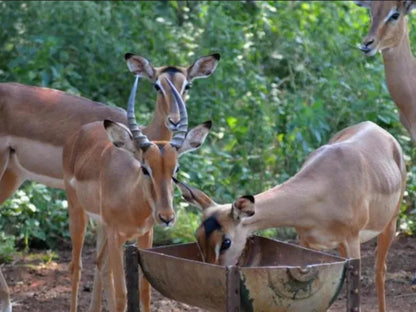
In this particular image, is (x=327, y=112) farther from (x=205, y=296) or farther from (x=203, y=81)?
(x=205, y=296)

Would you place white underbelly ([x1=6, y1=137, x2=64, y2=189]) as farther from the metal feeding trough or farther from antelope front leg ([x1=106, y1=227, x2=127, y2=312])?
the metal feeding trough

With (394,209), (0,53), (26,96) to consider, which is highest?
(394,209)

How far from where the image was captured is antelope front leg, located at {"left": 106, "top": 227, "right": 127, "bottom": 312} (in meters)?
6.23

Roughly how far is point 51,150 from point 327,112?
324cm

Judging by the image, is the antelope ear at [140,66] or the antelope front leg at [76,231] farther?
the antelope ear at [140,66]

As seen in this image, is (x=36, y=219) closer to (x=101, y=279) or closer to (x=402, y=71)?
(x=101, y=279)

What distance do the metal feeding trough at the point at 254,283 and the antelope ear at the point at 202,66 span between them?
124 inches

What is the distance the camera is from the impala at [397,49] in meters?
8.54

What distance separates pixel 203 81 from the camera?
10188mm

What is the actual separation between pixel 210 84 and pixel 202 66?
1.88m

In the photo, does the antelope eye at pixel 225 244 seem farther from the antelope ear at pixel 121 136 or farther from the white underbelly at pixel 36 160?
the white underbelly at pixel 36 160

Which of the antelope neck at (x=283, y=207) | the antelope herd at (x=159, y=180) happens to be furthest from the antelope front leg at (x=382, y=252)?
the antelope neck at (x=283, y=207)

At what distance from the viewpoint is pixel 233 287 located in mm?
4711

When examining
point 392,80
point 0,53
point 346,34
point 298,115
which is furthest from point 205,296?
point 346,34
